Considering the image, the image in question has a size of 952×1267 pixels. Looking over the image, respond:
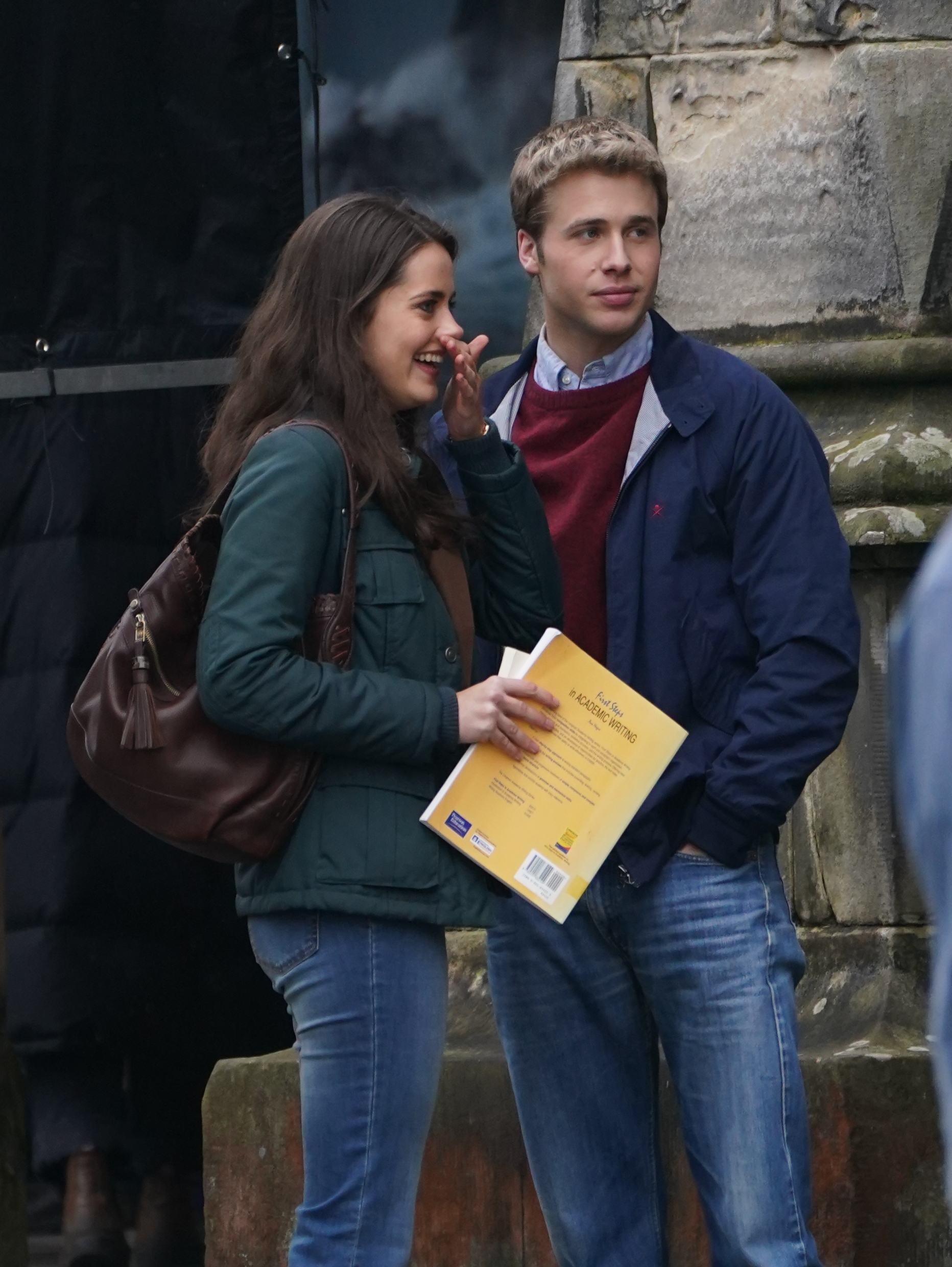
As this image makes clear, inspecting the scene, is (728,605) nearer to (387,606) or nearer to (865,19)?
(387,606)

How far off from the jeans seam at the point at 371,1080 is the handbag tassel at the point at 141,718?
1.16 ft

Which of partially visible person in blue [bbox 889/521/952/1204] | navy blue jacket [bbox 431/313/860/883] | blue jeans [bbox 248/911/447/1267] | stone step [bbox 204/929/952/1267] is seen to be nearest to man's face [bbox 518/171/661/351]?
navy blue jacket [bbox 431/313/860/883]

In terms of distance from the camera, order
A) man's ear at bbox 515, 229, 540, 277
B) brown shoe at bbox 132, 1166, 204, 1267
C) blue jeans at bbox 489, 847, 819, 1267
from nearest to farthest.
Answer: blue jeans at bbox 489, 847, 819, 1267 < man's ear at bbox 515, 229, 540, 277 < brown shoe at bbox 132, 1166, 204, 1267

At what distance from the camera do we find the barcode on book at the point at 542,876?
2.77 meters

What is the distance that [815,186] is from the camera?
12.8ft

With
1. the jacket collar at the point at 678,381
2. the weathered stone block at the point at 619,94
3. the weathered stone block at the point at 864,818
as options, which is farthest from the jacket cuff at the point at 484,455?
the weathered stone block at the point at 619,94

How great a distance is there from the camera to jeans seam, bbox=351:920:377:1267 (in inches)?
102

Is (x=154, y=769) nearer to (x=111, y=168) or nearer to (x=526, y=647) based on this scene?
(x=526, y=647)

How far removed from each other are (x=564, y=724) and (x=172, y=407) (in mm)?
2266

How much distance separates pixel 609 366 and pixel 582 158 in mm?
300

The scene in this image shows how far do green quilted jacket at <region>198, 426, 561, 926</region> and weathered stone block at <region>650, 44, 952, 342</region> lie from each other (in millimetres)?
1386

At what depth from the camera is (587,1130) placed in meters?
3.03

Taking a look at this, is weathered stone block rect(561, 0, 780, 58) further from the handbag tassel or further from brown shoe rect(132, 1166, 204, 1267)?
brown shoe rect(132, 1166, 204, 1267)

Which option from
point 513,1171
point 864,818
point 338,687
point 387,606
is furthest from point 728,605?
point 513,1171
